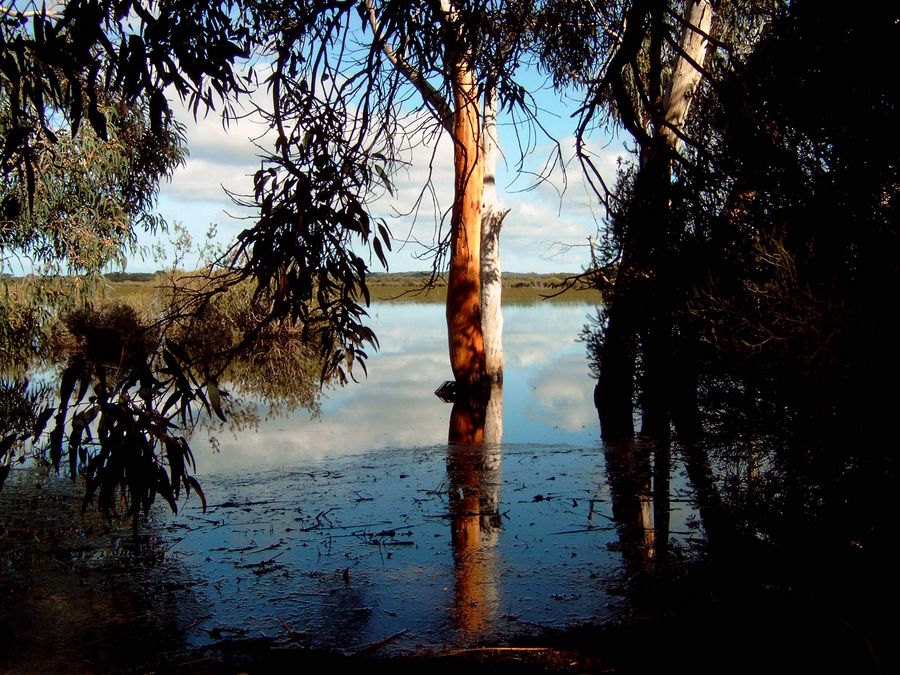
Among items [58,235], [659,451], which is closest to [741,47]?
[659,451]

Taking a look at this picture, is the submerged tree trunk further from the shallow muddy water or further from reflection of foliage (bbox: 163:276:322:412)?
reflection of foliage (bbox: 163:276:322:412)

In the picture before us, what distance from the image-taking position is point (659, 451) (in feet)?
18.3

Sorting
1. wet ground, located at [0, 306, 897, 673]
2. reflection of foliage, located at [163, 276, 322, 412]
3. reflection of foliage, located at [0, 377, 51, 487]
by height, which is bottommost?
wet ground, located at [0, 306, 897, 673]

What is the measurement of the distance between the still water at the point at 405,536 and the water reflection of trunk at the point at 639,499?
2 centimetres

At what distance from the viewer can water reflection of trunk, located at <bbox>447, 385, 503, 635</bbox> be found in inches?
107

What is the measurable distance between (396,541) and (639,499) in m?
1.26

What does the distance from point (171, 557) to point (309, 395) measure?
6494 mm

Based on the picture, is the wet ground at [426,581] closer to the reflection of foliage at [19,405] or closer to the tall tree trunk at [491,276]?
the reflection of foliage at [19,405]

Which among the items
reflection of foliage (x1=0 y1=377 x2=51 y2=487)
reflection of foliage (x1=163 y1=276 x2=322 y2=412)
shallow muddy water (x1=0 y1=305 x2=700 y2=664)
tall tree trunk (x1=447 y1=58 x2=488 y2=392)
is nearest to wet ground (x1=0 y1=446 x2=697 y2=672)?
shallow muddy water (x1=0 y1=305 x2=700 y2=664)

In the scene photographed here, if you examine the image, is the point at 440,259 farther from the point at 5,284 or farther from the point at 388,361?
the point at 388,361

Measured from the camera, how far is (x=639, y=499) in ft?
13.7

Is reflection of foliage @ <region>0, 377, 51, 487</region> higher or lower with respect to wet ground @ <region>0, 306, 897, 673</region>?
higher

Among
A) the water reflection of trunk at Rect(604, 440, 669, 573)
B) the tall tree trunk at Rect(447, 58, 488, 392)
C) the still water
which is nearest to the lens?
the still water

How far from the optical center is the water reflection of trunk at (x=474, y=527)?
2715mm
